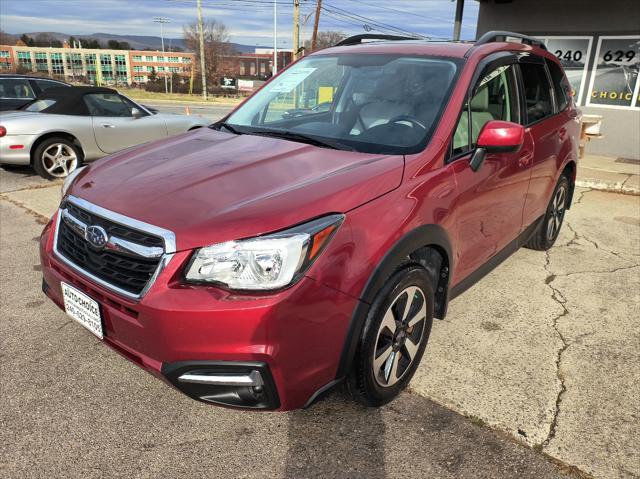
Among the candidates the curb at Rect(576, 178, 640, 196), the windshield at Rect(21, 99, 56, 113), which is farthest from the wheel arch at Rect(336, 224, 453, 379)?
the windshield at Rect(21, 99, 56, 113)

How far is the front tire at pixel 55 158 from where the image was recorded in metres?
7.59

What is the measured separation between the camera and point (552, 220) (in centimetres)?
477

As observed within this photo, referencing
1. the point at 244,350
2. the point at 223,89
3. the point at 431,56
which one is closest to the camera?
the point at 244,350

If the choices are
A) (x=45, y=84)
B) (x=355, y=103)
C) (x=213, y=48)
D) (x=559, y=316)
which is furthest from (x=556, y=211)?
(x=213, y=48)

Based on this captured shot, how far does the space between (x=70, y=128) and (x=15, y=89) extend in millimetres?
2823

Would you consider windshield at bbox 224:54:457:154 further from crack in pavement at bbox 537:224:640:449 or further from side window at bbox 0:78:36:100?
side window at bbox 0:78:36:100

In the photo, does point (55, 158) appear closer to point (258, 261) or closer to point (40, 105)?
point (40, 105)

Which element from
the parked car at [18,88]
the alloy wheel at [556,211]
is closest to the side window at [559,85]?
the alloy wheel at [556,211]

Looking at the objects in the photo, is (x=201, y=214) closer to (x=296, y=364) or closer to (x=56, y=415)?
(x=296, y=364)

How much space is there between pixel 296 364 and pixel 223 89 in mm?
74043

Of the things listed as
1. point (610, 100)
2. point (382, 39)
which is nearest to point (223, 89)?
point (610, 100)

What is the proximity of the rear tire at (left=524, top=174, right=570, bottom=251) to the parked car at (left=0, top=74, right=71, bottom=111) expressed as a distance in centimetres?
847

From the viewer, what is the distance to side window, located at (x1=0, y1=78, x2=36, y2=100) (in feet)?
30.8

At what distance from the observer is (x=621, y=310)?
375cm
